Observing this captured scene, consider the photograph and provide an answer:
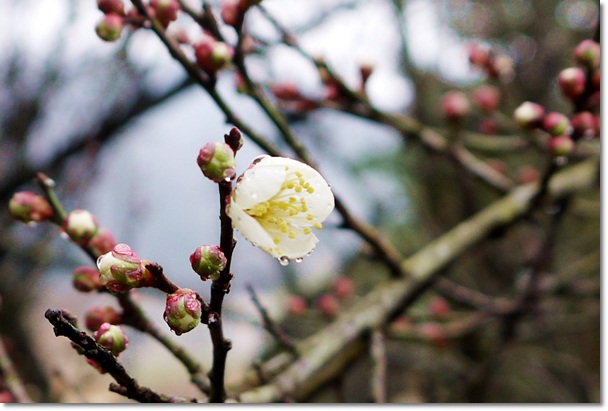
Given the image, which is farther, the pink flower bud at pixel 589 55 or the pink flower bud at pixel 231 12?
the pink flower bud at pixel 589 55

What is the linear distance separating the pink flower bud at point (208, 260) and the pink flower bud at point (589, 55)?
63 centimetres

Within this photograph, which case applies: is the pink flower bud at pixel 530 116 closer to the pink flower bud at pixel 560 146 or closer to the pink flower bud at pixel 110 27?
the pink flower bud at pixel 560 146

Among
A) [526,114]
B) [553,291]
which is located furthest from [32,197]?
[553,291]

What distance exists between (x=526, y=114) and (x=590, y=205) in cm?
62

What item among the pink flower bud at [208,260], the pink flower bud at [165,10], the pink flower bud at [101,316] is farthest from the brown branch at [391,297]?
the pink flower bud at [165,10]

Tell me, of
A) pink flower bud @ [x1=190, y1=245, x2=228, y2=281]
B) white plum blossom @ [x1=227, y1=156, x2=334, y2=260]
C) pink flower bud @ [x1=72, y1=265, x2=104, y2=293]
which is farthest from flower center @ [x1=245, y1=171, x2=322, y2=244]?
pink flower bud @ [x1=72, y1=265, x2=104, y2=293]

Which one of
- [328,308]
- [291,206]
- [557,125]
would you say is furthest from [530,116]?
[328,308]

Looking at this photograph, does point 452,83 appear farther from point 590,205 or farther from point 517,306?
point 517,306

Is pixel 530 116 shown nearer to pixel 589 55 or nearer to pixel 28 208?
pixel 589 55

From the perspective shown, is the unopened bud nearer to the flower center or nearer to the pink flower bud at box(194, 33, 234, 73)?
the flower center

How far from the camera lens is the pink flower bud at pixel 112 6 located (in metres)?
0.58

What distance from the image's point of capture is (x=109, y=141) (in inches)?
71.6

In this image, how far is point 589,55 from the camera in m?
0.73

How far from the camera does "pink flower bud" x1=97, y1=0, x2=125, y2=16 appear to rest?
1.91ft
